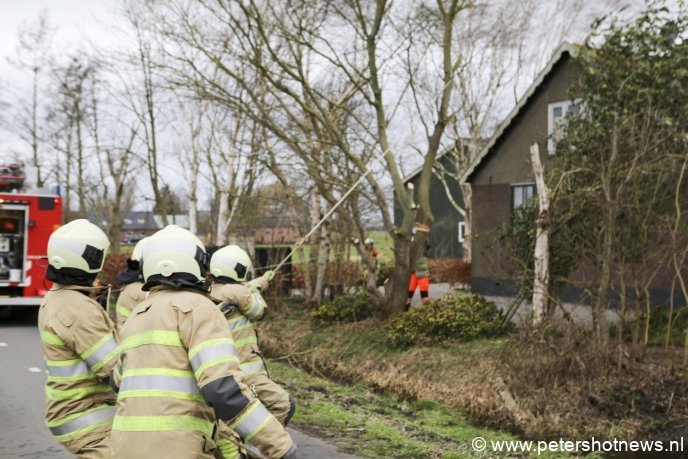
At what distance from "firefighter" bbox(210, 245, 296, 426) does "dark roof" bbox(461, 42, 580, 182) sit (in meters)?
12.6

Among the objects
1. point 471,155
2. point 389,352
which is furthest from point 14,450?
point 471,155

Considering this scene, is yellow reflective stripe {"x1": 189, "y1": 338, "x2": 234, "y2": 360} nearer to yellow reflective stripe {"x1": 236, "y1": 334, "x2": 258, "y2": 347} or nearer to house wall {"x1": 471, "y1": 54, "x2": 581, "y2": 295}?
yellow reflective stripe {"x1": 236, "y1": 334, "x2": 258, "y2": 347}

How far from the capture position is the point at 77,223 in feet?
13.5

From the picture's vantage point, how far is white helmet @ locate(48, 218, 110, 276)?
3949 millimetres

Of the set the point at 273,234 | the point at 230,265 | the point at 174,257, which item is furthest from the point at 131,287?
the point at 273,234

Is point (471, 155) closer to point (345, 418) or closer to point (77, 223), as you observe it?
point (345, 418)

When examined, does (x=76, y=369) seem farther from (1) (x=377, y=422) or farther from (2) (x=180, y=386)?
(1) (x=377, y=422)

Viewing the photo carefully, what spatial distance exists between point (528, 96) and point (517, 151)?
1518mm

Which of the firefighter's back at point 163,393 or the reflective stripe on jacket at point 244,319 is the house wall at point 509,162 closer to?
the reflective stripe on jacket at point 244,319

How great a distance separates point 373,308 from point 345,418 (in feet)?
22.2

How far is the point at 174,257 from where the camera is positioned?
125 inches

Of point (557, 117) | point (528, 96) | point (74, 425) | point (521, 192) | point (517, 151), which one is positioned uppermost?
point (528, 96)

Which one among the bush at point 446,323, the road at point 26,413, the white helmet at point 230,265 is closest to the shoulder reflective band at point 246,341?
the white helmet at point 230,265

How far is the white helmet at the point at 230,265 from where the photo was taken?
5953mm
